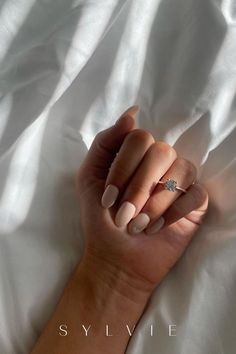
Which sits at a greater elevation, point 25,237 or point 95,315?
point 25,237

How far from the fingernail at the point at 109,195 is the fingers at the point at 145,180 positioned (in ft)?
0.04

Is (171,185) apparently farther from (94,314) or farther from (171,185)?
(94,314)

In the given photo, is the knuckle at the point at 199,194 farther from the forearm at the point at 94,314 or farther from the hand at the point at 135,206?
the forearm at the point at 94,314

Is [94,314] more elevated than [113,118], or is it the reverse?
[113,118]

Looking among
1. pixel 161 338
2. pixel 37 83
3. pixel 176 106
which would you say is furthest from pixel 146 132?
pixel 161 338

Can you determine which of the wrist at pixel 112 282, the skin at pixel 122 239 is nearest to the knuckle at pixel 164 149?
the skin at pixel 122 239

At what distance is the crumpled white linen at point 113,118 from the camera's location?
55 cm

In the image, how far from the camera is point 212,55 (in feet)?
1.82

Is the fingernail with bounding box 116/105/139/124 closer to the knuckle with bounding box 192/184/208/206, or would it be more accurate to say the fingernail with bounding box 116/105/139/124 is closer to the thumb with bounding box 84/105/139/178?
the thumb with bounding box 84/105/139/178

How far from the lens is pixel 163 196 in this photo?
552 mm

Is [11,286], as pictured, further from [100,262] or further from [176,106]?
[176,106]

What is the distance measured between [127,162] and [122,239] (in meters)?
0.10

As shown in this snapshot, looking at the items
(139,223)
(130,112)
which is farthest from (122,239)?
(130,112)

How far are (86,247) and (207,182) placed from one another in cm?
18
